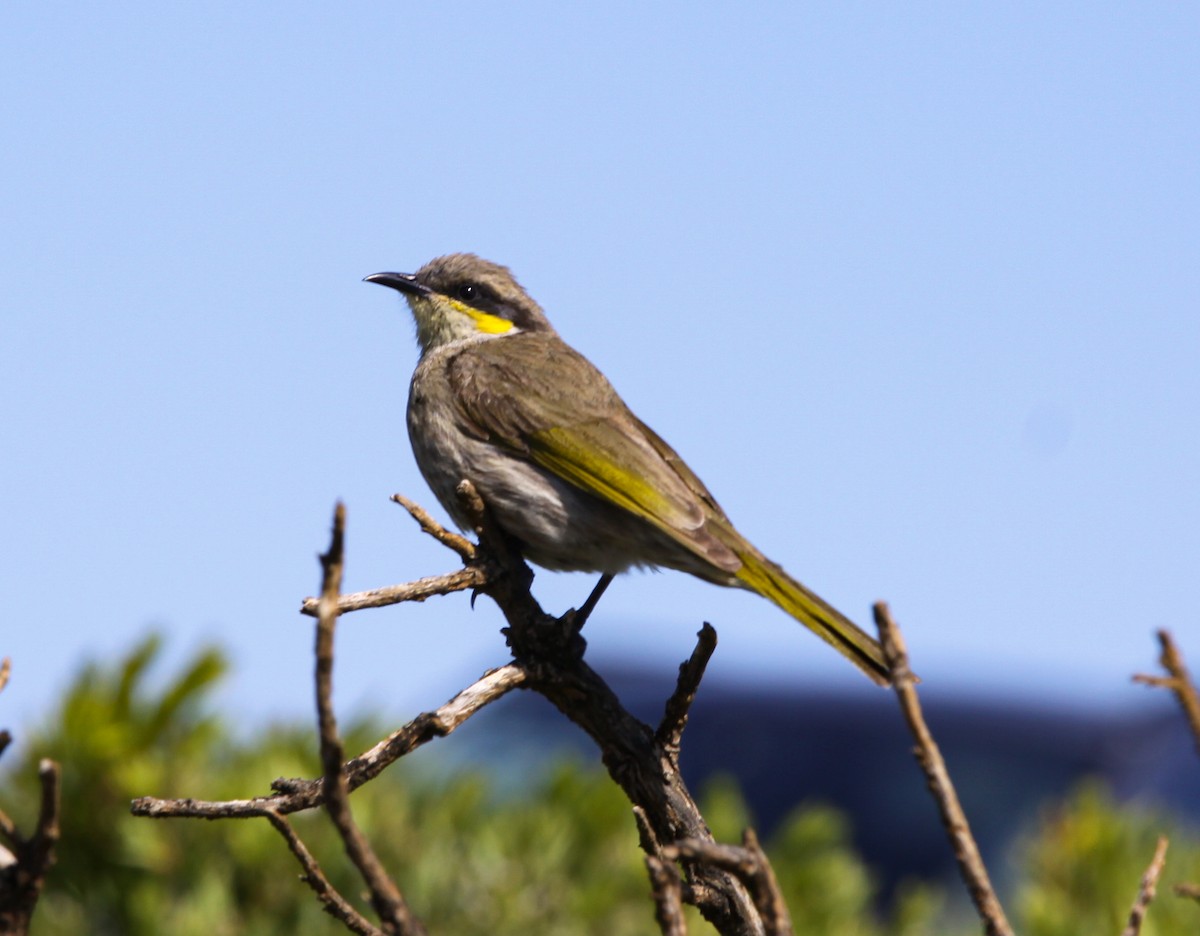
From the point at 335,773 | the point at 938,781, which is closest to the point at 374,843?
the point at 335,773

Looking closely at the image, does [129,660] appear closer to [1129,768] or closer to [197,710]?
[197,710]

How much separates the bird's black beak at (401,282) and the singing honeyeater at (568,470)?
2.51ft

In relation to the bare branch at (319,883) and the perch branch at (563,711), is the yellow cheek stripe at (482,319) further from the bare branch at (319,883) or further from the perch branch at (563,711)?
the bare branch at (319,883)

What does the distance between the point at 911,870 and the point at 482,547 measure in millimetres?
11436

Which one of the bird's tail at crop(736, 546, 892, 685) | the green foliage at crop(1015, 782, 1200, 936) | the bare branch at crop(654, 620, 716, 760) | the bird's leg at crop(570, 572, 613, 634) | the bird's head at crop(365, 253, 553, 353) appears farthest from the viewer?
Result: the bird's head at crop(365, 253, 553, 353)

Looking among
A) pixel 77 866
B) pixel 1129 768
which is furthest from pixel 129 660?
pixel 1129 768

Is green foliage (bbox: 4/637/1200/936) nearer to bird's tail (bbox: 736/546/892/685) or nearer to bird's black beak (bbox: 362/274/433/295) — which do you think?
bird's black beak (bbox: 362/274/433/295)

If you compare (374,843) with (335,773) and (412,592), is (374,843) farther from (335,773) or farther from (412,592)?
(335,773)

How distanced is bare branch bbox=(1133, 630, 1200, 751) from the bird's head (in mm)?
4845

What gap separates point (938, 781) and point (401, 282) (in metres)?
5.26

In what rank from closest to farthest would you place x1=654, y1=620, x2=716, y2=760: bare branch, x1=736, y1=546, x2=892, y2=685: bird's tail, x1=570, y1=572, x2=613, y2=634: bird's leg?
x1=654, y1=620, x2=716, y2=760: bare branch → x1=736, y1=546, x2=892, y2=685: bird's tail → x1=570, y1=572, x2=613, y2=634: bird's leg

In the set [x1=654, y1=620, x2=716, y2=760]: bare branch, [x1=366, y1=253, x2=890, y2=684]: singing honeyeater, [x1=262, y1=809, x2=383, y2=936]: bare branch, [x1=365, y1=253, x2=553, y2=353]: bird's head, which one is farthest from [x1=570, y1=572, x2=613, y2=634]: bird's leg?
[x1=365, y1=253, x2=553, y2=353]: bird's head

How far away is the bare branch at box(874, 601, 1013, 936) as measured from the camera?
2.07 m

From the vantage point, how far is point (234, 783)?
7426 mm
